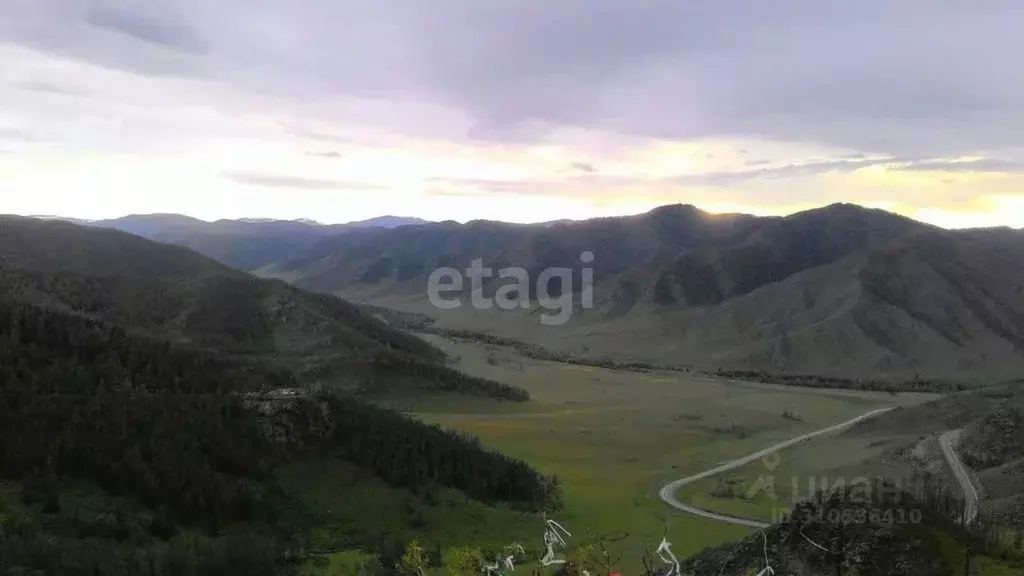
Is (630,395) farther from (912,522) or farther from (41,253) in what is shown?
(41,253)

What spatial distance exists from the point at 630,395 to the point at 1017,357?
6546 cm

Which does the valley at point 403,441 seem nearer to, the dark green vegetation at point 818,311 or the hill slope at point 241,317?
the hill slope at point 241,317

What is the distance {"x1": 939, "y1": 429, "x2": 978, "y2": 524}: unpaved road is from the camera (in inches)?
1157

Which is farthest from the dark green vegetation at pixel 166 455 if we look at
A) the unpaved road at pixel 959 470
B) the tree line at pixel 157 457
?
the unpaved road at pixel 959 470

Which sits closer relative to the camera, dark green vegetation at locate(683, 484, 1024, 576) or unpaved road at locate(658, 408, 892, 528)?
dark green vegetation at locate(683, 484, 1024, 576)

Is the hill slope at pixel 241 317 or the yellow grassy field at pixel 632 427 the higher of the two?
the hill slope at pixel 241 317

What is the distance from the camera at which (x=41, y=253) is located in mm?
106938

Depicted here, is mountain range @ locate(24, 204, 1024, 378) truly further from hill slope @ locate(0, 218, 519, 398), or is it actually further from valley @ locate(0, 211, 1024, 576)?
hill slope @ locate(0, 218, 519, 398)

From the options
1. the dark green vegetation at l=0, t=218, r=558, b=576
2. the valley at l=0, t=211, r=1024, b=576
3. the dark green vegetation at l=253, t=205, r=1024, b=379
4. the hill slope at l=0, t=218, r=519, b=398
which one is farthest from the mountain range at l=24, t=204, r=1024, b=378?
the dark green vegetation at l=0, t=218, r=558, b=576

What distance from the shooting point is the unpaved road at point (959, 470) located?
2938cm

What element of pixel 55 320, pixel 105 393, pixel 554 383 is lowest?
pixel 554 383

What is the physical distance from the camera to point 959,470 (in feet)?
120

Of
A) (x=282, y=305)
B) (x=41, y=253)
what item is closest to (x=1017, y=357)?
(x=282, y=305)

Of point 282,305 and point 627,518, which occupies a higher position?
point 282,305
